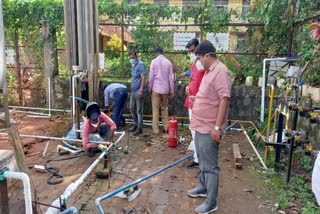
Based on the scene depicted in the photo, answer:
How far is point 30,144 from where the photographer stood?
6.00 meters

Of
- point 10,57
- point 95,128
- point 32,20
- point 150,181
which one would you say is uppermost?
point 32,20

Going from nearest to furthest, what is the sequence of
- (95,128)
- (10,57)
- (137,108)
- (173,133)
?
(95,128) → (173,133) → (137,108) → (10,57)

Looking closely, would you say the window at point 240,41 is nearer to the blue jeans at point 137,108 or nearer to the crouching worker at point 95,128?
the blue jeans at point 137,108

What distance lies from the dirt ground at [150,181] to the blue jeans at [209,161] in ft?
1.05

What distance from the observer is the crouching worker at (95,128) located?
506 centimetres

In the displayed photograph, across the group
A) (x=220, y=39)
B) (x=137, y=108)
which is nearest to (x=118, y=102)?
(x=137, y=108)

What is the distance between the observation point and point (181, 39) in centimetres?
768

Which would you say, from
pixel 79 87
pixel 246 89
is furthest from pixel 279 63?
pixel 79 87

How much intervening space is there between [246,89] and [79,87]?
13.3ft

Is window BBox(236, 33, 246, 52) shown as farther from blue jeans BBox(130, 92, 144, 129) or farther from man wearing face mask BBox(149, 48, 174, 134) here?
blue jeans BBox(130, 92, 144, 129)

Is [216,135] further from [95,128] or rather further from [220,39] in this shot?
[220,39]

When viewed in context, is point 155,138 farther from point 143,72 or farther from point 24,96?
point 24,96

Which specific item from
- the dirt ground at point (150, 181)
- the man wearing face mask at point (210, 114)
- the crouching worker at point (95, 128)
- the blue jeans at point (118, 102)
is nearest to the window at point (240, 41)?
the dirt ground at point (150, 181)

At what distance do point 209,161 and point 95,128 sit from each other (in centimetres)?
262
